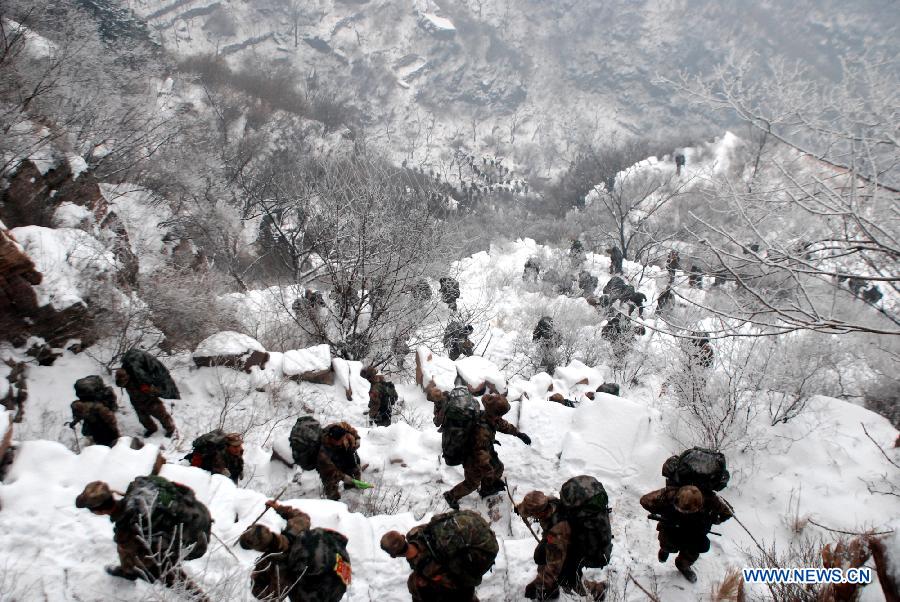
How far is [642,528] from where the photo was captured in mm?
4262

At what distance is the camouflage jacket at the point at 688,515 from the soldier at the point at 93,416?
4736mm

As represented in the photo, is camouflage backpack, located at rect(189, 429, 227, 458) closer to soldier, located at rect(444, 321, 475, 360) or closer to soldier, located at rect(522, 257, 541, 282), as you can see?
soldier, located at rect(444, 321, 475, 360)

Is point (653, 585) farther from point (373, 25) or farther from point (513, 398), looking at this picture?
point (373, 25)

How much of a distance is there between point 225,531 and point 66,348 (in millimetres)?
4459

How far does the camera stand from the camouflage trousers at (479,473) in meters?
4.14

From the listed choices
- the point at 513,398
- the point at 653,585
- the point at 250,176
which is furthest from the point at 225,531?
the point at 250,176

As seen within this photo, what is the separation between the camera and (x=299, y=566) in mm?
2434

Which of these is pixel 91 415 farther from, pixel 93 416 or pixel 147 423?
pixel 147 423

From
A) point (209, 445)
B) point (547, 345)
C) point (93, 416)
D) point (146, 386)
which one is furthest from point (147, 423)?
point (547, 345)

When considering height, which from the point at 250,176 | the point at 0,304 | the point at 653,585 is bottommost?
the point at 250,176

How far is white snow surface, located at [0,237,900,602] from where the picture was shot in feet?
8.87

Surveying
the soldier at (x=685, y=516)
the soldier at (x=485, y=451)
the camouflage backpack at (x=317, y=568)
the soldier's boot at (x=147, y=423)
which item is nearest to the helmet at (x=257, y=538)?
the camouflage backpack at (x=317, y=568)

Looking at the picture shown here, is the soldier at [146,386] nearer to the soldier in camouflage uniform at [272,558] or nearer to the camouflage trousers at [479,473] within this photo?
the soldier in camouflage uniform at [272,558]

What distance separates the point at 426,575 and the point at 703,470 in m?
2.03
